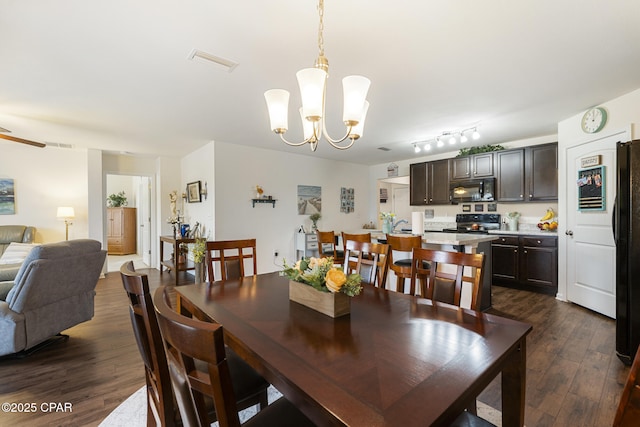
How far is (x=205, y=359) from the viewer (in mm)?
675

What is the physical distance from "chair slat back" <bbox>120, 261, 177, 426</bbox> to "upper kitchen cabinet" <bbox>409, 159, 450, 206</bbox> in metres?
5.43

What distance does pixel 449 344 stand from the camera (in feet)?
3.53

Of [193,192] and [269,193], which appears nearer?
[269,193]

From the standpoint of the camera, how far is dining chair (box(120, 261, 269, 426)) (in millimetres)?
1097

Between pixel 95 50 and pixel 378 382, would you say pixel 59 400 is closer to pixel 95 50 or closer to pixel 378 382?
pixel 378 382

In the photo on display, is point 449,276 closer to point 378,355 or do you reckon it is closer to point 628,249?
point 378,355

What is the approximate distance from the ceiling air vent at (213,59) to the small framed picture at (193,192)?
3.30 m

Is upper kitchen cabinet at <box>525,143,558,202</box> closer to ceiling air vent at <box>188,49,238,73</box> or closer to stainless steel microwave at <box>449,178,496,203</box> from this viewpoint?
stainless steel microwave at <box>449,178,496,203</box>

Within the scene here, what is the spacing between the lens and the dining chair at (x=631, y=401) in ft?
1.98

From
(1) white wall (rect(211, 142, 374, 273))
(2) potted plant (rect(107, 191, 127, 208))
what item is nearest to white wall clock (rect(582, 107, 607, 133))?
(1) white wall (rect(211, 142, 374, 273))

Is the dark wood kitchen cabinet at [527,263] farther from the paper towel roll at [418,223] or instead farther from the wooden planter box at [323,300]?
the wooden planter box at [323,300]

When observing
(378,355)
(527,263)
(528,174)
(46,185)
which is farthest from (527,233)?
(46,185)

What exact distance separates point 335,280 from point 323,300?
158 millimetres

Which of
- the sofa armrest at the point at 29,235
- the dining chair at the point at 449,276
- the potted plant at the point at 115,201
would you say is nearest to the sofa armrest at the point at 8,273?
the sofa armrest at the point at 29,235
